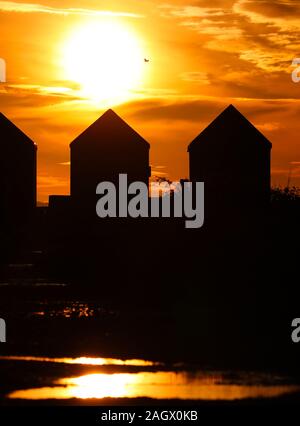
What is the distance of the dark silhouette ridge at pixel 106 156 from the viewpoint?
7512cm

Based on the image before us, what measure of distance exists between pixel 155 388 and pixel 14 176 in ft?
217

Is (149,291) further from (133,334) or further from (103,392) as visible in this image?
(103,392)

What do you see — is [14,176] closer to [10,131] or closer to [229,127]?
[10,131]

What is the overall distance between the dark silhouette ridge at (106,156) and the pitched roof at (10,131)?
517cm

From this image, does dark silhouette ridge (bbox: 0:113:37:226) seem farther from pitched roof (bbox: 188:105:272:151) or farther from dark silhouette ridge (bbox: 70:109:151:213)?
pitched roof (bbox: 188:105:272:151)

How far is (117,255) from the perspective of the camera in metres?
41.7

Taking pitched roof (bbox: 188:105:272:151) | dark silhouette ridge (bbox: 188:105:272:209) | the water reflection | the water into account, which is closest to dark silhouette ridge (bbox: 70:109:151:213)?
dark silhouette ridge (bbox: 188:105:272:209)

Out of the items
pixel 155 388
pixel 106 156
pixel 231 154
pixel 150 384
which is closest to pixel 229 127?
pixel 231 154

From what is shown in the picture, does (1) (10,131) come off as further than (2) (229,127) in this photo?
Yes

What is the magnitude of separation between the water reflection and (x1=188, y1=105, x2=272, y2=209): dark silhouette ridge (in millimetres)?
54786

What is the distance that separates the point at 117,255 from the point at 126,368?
26357 mm

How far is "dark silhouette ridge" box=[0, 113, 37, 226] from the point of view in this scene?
258ft

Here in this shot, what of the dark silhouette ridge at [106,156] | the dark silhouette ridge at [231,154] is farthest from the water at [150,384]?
the dark silhouette ridge at [106,156]

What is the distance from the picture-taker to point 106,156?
7556 cm
